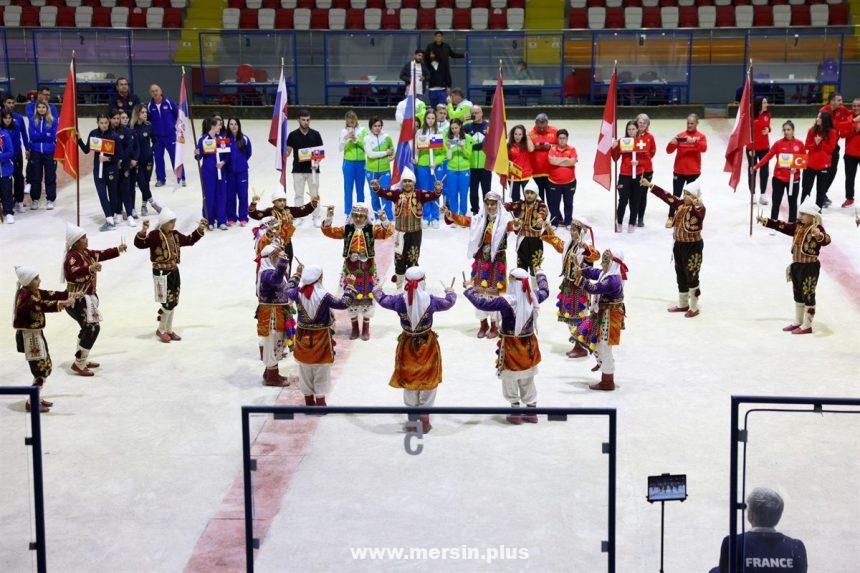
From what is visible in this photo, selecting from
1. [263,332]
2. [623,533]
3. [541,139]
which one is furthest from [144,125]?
[623,533]

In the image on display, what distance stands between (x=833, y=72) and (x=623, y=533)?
21220mm

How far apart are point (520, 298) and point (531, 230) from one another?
4593 millimetres

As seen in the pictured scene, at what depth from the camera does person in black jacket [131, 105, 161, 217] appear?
20234 millimetres

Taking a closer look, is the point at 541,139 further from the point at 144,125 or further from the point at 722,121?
the point at 722,121

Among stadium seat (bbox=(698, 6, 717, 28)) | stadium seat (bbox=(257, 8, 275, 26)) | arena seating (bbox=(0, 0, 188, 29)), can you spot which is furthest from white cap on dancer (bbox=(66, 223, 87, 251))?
stadium seat (bbox=(698, 6, 717, 28))

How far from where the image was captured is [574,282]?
13.4 meters

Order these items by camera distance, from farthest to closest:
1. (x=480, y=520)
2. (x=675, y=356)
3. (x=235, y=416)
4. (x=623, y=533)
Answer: (x=675, y=356) < (x=235, y=416) < (x=623, y=533) < (x=480, y=520)

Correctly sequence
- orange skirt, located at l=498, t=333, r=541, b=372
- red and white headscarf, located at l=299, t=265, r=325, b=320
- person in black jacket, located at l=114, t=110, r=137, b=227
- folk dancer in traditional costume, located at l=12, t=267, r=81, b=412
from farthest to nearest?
1. person in black jacket, located at l=114, t=110, r=137, b=227
2. folk dancer in traditional costume, located at l=12, t=267, r=81, b=412
3. red and white headscarf, located at l=299, t=265, r=325, b=320
4. orange skirt, located at l=498, t=333, r=541, b=372

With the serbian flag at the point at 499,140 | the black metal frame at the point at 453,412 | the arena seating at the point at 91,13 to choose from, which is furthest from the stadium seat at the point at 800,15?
the black metal frame at the point at 453,412

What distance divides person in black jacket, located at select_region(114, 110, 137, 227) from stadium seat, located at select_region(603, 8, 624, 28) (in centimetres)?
1572

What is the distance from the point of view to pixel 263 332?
41.3ft

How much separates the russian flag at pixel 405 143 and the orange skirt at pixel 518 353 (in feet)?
23.4

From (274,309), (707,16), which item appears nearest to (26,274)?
(274,309)

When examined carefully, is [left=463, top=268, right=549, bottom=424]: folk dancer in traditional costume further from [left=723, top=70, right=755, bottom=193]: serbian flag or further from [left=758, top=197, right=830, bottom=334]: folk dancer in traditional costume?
[left=723, top=70, right=755, bottom=193]: serbian flag
